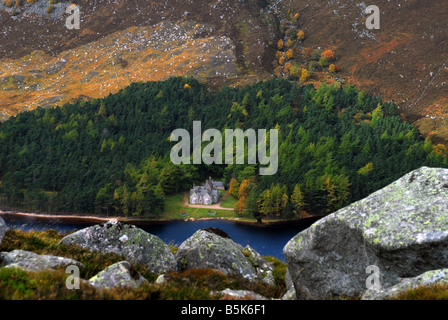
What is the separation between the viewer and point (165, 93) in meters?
138

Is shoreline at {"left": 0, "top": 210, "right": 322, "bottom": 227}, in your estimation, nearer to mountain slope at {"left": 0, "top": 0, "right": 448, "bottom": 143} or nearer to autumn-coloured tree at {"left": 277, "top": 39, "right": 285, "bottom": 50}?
mountain slope at {"left": 0, "top": 0, "right": 448, "bottom": 143}

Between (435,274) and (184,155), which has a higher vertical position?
(435,274)

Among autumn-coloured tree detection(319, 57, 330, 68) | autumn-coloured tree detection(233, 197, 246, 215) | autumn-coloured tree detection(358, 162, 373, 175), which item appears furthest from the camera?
autumn-coloured tree detection(319, 57, 330, 68)

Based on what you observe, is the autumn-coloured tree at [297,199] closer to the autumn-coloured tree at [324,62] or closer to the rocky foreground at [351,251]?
the rocky foreground at [351,251]

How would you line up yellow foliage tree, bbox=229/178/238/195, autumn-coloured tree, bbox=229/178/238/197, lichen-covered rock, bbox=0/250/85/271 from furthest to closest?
yellow foliage tree, bbox=229/178/238/195
autumn-coloured tree, bbox=229/178/238/197
lichen-covered rock, bbox=0/250/85/271

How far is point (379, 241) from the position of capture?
10.2 m

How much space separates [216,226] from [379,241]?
201ft

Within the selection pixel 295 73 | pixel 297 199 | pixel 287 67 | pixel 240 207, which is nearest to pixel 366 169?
pixel 297 199

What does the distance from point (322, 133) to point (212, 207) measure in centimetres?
5197

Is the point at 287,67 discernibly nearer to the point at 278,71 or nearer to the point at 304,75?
the point at 278,71

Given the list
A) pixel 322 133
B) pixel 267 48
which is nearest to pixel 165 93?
pixel 322 133

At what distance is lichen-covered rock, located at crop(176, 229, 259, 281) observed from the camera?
14.9 metres

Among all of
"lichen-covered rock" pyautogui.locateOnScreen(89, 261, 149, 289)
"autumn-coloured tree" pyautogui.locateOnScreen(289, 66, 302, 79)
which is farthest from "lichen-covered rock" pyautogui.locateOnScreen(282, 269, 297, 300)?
"autumn-coloured tree" pyautogui.locateOnScreen(289, 66, 302, 79)
